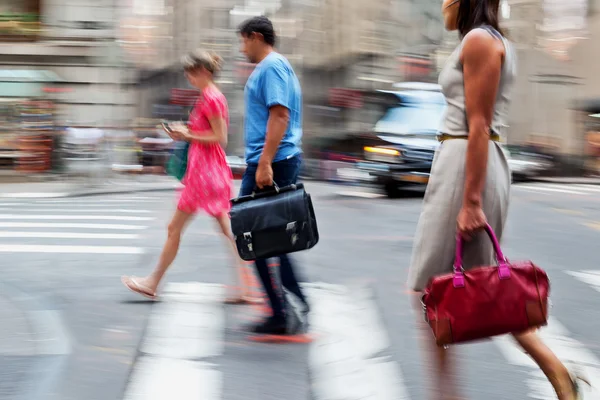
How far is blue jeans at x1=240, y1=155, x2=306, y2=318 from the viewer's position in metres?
5.44

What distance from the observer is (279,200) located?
17.3ft

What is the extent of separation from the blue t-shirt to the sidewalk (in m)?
13.9

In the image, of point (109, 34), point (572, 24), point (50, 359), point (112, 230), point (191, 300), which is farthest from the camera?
point (572, 24)

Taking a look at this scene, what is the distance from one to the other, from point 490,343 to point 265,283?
4.16ft

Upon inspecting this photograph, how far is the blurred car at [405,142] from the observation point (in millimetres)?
16828

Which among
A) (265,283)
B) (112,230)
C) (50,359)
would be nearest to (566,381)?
(265,283)

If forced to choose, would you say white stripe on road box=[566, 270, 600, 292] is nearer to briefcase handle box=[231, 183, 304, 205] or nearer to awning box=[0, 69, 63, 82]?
briefcase handle box=[231, 183, 304, 205]

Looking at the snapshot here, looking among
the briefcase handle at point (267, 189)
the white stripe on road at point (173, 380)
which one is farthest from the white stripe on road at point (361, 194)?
the white stripe on road at point (173, 380)

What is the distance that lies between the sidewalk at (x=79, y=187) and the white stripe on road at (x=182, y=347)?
12.3 m

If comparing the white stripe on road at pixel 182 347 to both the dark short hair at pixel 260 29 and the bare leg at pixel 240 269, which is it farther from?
the dark short hair at pixel 260 29

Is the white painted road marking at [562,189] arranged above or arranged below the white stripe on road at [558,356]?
below

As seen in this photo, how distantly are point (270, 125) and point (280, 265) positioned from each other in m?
0.85

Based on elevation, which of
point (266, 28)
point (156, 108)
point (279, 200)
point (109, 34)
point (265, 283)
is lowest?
point (156, 108)

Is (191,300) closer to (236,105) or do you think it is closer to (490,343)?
(490,343)
